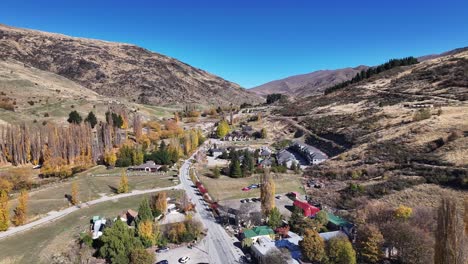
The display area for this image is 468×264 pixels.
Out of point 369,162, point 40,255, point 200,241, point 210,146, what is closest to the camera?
point 40,255

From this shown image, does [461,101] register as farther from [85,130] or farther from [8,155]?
[8,155]

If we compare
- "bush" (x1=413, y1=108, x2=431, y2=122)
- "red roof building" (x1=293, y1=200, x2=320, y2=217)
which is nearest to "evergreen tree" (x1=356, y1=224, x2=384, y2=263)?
"red roof building" (x1=293, y1=200, x2=320, y2=217)

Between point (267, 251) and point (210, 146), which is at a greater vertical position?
point (210, 146)

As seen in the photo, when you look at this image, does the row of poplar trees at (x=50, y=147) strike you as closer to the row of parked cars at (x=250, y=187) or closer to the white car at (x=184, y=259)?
the row of parked cars at (x=250, y=187)

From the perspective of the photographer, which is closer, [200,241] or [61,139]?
[200,241]

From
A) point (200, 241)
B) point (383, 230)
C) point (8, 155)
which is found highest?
point (8, 155)

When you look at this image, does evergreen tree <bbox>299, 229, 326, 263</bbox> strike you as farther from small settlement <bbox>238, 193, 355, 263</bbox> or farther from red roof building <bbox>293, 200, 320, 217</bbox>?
red roof building <bbox>293, 200, 320, 217</bbox>

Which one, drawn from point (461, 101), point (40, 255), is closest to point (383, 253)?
point (40, 255)

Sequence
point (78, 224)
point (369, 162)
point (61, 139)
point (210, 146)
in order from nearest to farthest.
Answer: point (78, 224) → point (369, 162) → point (61, 139) → point (210, 146)
